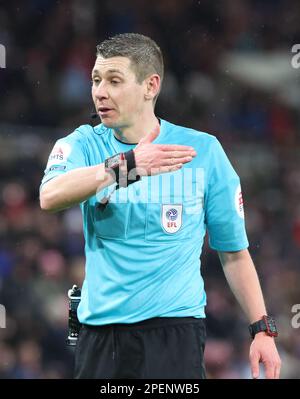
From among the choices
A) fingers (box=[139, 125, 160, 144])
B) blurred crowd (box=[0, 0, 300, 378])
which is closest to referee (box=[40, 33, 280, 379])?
fingers (box=[139, 125, 160, 144])

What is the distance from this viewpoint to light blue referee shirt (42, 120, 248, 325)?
12.1 feet

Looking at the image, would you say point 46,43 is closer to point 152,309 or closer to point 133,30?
point 133,30

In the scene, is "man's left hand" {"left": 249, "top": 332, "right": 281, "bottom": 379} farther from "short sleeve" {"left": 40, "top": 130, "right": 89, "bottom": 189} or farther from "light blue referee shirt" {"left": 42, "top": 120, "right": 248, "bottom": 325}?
"short sleeve" {"left": 40, "top": 130, "right": 89, "bottom": 189}

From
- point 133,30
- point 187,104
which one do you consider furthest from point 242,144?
point 133,30

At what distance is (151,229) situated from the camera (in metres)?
3.73

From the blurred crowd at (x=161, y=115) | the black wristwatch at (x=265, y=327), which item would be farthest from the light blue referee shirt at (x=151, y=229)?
the blurred crowd at (x=161, y=115)

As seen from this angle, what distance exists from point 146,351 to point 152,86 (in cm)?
118

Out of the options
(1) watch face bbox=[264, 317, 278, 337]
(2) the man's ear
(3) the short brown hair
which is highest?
(3) the short brown hair

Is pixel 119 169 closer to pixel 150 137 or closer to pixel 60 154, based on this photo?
pixel 150 137

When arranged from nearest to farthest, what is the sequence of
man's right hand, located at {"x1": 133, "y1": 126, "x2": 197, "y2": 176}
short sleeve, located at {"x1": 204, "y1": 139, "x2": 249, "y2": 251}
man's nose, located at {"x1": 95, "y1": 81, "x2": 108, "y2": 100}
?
man's right hand, located at {"x1": 133, "y1": 126, "x2": 197, "y2": 176} < man's nose, located at {"x1": 95, "y1": 81, "x2": 108, "y2": 100} < short sleeve, located at {"x1": 204, "y1": 139, "x2": 249, "y2": 251}

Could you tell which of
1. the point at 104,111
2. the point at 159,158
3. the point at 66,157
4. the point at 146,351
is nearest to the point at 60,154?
the point at 66,157

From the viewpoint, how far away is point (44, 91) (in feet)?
32.6

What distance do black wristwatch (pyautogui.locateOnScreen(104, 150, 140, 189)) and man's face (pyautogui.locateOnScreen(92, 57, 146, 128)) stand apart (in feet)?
1.28
